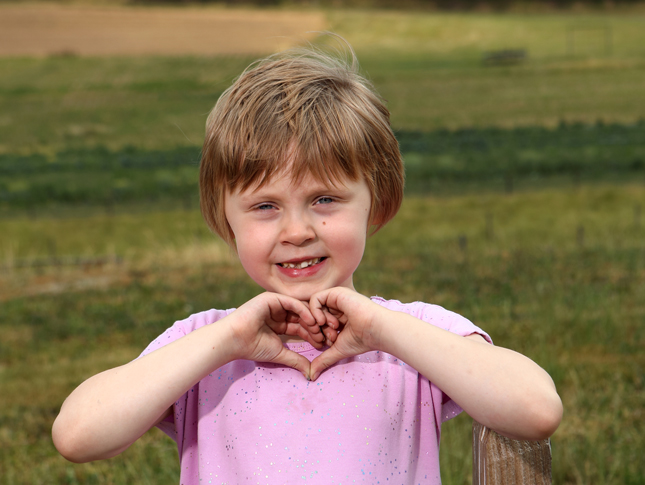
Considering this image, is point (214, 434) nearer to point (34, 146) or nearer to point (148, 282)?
point (148, 282)

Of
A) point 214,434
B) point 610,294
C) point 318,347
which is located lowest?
point 610,294

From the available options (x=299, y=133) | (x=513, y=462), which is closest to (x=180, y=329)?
(x=299, y=133)

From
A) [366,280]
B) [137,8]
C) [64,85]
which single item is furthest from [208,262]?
[137,8]

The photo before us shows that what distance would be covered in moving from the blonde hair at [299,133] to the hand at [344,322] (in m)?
0.26

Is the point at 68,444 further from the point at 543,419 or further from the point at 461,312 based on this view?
the point at 461,312

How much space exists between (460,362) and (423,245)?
9446 millimetres

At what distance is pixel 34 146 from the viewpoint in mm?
30609

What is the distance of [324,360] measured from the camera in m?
1.55

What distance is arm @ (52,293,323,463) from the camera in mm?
1410

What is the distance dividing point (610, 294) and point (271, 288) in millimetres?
5925

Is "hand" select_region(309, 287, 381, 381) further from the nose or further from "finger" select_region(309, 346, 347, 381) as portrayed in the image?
the nose

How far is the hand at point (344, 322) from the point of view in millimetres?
1471

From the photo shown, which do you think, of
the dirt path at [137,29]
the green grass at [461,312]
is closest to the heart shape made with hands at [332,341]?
the green grass at [461,312]

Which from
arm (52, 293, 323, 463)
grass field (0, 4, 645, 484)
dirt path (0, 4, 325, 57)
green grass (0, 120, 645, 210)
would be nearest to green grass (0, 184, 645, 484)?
grass field (0, 4, 645, 484)
